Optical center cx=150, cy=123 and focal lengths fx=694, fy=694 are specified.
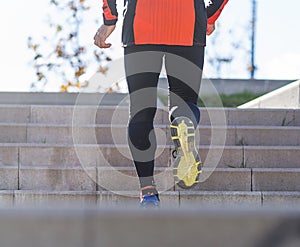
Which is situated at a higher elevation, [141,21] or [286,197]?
[141,21]

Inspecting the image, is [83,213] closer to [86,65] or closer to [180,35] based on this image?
[180,35]

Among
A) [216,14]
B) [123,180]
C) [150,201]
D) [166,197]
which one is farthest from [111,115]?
[150,201]

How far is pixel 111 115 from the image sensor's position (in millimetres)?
6348

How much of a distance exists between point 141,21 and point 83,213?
246 cm

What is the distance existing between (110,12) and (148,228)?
8.91 feet

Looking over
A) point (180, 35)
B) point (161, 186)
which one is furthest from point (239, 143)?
point (180, 35)

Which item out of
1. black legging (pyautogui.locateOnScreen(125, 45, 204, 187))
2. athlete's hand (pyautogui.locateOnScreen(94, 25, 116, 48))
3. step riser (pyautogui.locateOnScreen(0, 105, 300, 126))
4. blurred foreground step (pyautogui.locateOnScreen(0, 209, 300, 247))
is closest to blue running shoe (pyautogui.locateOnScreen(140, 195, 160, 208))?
black legging (pyautogui.locateOnScreen(125, 45, 204, 187))

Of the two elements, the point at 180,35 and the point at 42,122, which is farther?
the point at 42,122

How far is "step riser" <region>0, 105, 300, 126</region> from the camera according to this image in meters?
6.29

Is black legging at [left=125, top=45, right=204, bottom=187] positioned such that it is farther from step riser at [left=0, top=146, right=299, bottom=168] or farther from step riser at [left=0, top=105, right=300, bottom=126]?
step riser at [left=0, top=105, right=300, bottom=126]

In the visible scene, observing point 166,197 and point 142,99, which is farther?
point 166,197

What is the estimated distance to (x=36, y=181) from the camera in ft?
16.5

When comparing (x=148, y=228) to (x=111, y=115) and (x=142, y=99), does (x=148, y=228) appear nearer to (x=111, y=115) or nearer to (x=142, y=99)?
(x=142, y=99)

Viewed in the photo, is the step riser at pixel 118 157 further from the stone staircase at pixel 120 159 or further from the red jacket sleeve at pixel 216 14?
the red jacket sleeve at pixel 216 14
